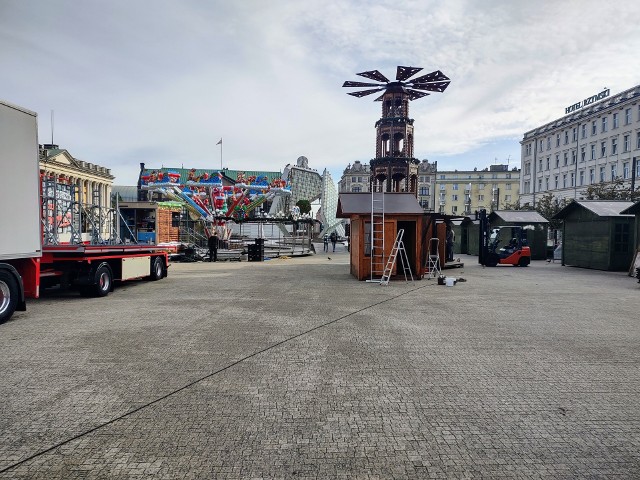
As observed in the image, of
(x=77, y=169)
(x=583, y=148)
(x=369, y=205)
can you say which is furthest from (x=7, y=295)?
(x=583, y=148)

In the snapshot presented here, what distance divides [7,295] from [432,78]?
1491 inches

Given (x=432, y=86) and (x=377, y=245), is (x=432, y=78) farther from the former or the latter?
(x=377, y=245)

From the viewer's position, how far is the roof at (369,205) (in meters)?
16.8

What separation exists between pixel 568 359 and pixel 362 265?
34.2ft

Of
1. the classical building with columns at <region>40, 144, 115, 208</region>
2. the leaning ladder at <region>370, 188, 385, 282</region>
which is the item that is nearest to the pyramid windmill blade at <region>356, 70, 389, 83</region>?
the leaning ladder at <region>370, 188, 385, 282</region>

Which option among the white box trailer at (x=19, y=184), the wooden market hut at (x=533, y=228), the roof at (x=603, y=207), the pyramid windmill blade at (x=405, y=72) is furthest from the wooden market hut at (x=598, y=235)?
the white box trailer at (x=19, y=184)

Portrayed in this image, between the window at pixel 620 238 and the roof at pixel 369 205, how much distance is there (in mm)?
12032

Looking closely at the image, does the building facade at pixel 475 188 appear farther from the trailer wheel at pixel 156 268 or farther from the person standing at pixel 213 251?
the trailer wheel at pixel 156 268

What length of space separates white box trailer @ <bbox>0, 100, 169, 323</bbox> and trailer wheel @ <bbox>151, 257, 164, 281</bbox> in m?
3.56

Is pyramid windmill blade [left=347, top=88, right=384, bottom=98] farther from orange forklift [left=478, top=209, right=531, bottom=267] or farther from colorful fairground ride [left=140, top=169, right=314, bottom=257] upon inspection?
orange forklift [left=478, top=209, right=531, bottom=267]

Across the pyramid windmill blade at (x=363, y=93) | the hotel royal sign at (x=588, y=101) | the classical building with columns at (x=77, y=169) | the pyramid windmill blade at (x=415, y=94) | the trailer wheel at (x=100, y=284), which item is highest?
the hotel royal sign at (x=588, y=101)

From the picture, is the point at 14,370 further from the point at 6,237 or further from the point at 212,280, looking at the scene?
the point at 212,280

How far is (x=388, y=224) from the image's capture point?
16.7 metres

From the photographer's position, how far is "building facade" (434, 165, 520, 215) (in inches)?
4284
